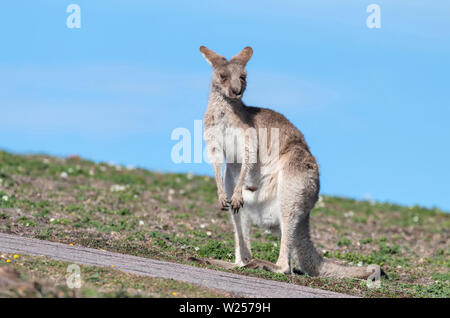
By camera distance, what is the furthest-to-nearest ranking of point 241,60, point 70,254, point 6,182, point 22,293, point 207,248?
1. point 6,182
2. point 207,248
3. point 241,60
4. point 70,254
5. point 22,293

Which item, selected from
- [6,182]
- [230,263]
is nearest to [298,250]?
[230,263]

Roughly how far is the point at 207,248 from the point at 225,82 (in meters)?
3.82

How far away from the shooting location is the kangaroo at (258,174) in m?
11.4

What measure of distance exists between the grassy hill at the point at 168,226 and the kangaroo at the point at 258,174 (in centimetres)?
91

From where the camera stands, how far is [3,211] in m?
15.1

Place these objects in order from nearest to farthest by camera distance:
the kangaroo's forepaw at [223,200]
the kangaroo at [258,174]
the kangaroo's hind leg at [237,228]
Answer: the kangaroo's forepaw at [223,200], the kangaroo at [258,174], the kangaroo's hind leg at [237,228]

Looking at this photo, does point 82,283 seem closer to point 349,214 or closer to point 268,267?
point 268,267

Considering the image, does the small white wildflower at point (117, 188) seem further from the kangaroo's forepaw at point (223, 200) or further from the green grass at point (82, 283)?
the green grass at point (82, 283)

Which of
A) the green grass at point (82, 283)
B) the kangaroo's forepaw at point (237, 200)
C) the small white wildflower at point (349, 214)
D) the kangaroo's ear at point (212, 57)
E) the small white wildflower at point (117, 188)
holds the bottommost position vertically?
the small white wildflower at point (349, 214)

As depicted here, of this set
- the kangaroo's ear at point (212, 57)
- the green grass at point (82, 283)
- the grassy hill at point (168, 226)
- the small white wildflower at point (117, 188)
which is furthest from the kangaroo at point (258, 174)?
the small white wildflower at point (117, 188)

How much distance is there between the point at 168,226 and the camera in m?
16.0

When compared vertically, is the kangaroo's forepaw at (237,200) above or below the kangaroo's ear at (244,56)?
below
